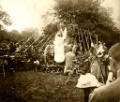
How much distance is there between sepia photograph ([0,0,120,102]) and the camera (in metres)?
2.26

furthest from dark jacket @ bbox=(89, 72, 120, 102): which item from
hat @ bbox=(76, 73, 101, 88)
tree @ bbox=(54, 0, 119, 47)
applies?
tree @ bbox=(54, 0, 119, 47)

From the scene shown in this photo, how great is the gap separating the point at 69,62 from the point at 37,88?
1.17 ft

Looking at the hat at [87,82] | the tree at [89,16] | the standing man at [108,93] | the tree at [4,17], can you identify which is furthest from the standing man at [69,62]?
the standing man at [108,93]

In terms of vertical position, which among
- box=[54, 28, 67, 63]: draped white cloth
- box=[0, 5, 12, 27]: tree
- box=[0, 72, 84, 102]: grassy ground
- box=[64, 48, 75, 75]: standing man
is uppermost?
box=[0, 5, 12, 27]: tree

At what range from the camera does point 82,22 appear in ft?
A: 7.98

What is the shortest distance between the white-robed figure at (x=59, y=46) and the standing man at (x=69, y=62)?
0.12 ft

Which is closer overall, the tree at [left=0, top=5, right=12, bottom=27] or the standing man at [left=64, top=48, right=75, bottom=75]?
the tree at [left=0, top=5, right=12, bottom=27]

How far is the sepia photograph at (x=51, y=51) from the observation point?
226 cm

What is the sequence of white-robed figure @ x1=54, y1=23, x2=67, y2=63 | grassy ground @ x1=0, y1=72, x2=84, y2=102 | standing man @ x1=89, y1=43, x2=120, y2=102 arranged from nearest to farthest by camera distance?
standing man @ x1=89, y1=43, x2=120, y2=102 < grassy ground @ x1=0, y1=72, x2=84, y2=102 < white-robed figure @ x1=54, y1=23, x2=67, y2=63

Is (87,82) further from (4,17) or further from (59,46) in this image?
(4,17)

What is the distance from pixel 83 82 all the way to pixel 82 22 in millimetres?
531

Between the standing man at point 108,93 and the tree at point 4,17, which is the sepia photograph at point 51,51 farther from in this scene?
the standing man at point 108,93

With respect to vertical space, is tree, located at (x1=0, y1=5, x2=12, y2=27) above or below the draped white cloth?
above

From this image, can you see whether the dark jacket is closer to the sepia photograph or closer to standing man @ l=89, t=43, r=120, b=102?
standing man @ l=89, t=43, r=120, b=102
